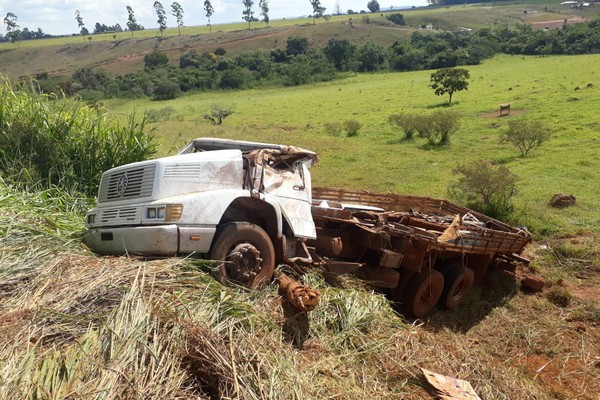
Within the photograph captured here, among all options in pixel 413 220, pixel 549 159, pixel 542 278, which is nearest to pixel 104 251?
pixel 413 220

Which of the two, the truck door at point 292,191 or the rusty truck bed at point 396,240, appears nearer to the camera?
the truck door at point 292,191

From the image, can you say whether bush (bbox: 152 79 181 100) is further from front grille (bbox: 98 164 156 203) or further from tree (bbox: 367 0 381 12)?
tree (bbox: 367 0 381 12)

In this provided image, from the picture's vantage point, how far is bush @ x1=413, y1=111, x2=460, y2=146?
2130 centimetres

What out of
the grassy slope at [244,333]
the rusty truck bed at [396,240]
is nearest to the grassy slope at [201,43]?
the rusty truck bed at [396,240]

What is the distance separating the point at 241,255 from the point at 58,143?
14.0 ft

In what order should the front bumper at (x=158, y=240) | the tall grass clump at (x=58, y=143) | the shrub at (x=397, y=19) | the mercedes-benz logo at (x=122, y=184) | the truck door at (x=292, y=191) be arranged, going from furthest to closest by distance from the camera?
the shrub at (x=397, y=19)
the tall grass clump at (x=58, y=143)
the truck door at (x=292, y=191)
the mercedes-benz logo at (x=122, y=184)
the front bumper at (x=158, y=240)

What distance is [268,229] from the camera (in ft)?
18.3

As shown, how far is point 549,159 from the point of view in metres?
17.4

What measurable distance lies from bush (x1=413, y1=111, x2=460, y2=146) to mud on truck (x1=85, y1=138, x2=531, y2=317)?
14.2 m

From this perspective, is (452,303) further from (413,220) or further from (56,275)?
(56,275)

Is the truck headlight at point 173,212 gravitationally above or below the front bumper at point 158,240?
above

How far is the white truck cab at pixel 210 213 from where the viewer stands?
484cm

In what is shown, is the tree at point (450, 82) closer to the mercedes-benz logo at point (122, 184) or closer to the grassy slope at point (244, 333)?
the grassy slope at point (244, 333)

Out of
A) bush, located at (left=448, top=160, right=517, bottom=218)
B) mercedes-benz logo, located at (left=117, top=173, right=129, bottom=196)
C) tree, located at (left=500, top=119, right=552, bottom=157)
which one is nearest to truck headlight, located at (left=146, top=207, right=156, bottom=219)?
mercedes-benz logo, located at (left=117, top=173, right=129, bottom=196)
